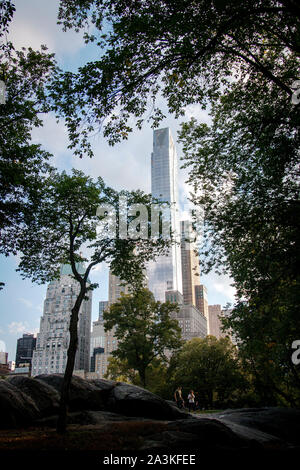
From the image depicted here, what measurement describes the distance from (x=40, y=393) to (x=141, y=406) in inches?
234

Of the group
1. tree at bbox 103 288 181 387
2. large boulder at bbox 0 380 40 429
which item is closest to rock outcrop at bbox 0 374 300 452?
large boulder at bbox 0 380 40 429

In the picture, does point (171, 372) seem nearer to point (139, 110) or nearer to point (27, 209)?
point (27, 209)

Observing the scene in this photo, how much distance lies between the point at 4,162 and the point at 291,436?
61.9 feet

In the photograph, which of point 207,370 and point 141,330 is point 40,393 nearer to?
point 141,330

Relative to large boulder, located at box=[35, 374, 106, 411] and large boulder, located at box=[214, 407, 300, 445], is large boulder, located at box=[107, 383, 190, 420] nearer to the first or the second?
large boulder, located at box=[35, 374, 106, 411]

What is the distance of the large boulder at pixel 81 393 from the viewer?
18703mm

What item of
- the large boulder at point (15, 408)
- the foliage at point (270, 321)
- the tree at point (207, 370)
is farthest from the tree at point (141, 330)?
the foliage at point (270, 321)

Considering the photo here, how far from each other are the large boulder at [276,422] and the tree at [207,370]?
2712 cm

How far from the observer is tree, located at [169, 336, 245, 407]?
44.9 meters

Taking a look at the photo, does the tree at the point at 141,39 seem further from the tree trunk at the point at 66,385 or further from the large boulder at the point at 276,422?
the large boulder at the point at 276,422

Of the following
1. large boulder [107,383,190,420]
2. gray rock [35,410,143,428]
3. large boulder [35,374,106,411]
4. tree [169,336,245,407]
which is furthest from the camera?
tree [169,336,245,407]

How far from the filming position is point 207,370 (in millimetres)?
47375

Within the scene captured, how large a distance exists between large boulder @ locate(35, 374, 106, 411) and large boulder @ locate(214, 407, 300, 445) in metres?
7.52

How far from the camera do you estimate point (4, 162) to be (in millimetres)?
15875
